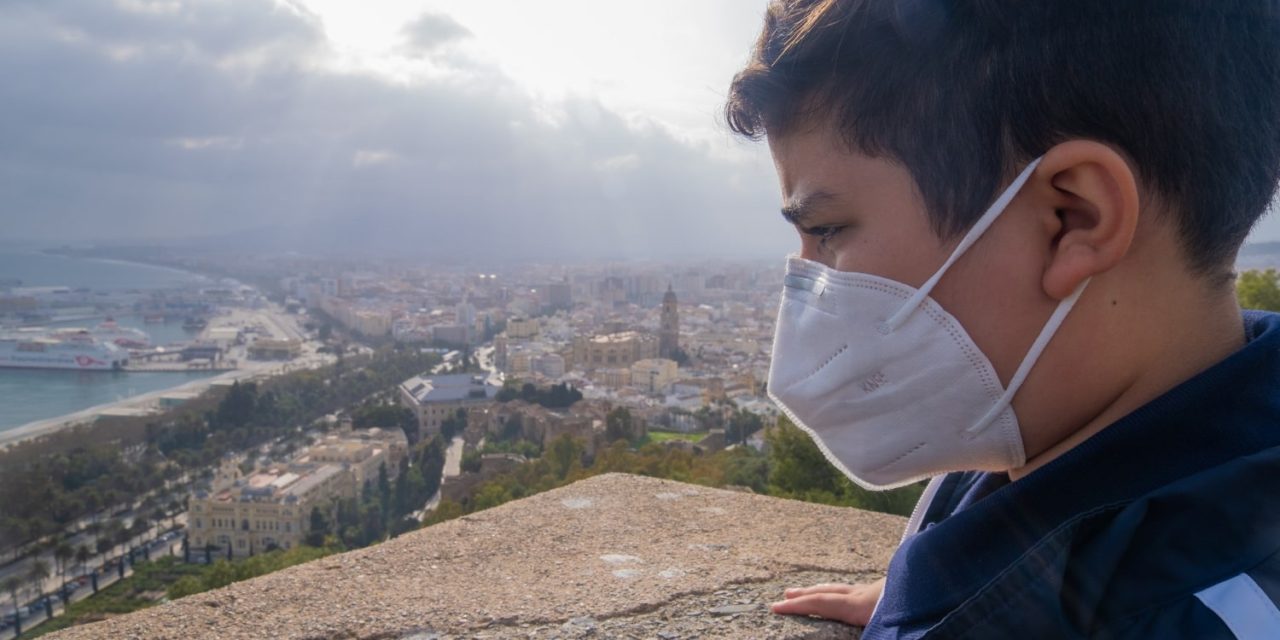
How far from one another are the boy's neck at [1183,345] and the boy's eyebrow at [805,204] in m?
0.39

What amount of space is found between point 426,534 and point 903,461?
4.92ft

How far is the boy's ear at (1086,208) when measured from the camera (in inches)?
31.6

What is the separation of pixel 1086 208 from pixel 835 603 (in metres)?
0.92

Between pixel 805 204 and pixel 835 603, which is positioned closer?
pixel 805 204

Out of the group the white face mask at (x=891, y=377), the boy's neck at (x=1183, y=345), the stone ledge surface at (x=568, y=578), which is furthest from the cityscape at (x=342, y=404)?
the boy's neck at (x=1183, y=345)

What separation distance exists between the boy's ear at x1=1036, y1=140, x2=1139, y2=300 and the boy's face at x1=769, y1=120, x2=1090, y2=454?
0.07 ft

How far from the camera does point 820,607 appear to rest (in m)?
1.47

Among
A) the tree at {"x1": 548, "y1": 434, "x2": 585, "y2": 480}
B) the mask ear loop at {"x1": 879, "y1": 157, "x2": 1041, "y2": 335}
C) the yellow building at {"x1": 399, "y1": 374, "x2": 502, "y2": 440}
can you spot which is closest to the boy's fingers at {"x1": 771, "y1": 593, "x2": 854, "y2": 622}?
the mask ear loop at {"x1": 879, "y1": 157, "x2": 1041, "y2": 335}

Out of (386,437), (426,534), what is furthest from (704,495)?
(386,437)

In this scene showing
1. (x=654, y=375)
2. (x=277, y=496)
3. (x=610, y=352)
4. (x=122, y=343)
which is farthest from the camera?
(x=610, y=352)

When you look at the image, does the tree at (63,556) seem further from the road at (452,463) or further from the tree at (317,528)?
the road at (452,463)

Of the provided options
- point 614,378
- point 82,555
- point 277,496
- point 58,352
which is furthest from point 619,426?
point 58,352

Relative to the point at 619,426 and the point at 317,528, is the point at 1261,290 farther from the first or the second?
the point at 317,528

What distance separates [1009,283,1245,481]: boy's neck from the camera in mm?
844
